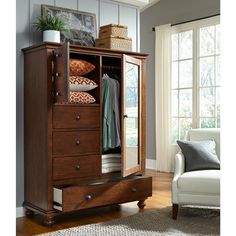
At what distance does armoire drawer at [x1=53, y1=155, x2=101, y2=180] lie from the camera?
129 inches

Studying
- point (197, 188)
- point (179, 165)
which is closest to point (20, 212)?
point (179, 165)

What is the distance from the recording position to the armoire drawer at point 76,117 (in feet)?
10.7

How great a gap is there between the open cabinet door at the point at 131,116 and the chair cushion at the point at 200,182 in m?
0.55

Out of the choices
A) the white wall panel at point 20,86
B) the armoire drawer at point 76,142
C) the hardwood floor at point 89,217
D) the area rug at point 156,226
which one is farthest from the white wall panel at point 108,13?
the area rug at point 156,226

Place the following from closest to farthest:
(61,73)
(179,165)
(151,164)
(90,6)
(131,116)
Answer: (61,73)
(179,165)
(131,116)
(90,6)
(151,164)

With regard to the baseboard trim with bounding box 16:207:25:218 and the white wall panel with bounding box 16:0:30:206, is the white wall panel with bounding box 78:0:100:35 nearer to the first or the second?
the white wall panel with bounding box 16:0:30:206

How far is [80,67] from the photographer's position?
3461mm

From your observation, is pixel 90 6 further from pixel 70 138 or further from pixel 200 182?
pixel 200 182

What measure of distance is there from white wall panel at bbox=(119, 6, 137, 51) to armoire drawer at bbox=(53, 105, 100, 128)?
1.21 m

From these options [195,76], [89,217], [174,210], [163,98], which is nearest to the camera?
[174,210]

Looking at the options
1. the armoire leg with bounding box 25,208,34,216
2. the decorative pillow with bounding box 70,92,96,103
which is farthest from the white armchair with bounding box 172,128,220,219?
the armoire leg with bounding box 25,208,34,216

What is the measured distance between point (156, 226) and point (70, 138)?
3.44 feet

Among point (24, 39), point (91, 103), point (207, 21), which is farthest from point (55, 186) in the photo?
point (207, 21)
